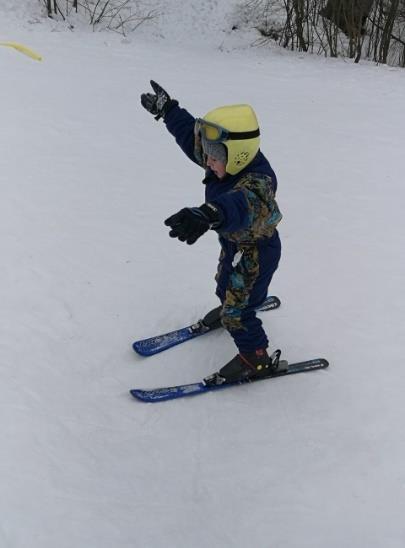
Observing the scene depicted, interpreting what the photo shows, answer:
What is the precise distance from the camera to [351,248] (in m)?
3.89

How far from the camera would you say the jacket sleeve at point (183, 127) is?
2490 millimetres

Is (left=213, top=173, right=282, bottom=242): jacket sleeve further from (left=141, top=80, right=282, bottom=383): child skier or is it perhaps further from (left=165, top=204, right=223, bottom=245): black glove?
(left=165, top=204, right=223, bottom=245): black glove

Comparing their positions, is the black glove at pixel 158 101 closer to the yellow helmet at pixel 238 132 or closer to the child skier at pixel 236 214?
the child skier at pixel 236 214

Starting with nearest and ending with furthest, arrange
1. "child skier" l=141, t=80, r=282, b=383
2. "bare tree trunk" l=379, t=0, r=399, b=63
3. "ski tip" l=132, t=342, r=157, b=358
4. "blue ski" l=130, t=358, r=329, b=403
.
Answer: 1. "child skier" l=141, t=80, r=282, b=383
2. "blue ski" l=130, t=358, r=329, b=403
3. "ski tip" l=132, t=342, r=157, b=358
4. "bare tree trunk" l=379, t=0, r=399, b=63

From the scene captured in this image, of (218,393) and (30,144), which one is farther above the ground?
(30,144)

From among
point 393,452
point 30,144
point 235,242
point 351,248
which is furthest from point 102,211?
point 393,452

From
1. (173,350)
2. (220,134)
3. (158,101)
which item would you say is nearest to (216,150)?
(220,134)

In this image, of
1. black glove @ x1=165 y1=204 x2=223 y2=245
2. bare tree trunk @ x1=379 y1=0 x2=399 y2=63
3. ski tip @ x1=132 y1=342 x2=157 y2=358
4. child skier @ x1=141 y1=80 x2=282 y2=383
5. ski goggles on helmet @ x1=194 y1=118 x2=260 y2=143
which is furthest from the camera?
bare tree trunk @ x1=379 y1=0 x2=399 y2=63

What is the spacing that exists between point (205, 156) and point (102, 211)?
197 cm

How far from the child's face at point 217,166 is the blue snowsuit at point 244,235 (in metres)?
0.03

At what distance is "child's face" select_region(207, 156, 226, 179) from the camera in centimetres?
217

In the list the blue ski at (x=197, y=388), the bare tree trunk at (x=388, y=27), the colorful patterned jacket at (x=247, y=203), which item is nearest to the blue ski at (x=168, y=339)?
the blue ski at (x=197, y=388)

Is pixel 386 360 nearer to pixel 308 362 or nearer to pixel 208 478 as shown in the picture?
pixel 308 362

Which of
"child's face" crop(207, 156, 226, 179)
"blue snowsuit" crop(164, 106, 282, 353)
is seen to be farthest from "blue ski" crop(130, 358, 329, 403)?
"child's face" crop(207, 156, 226, 179)
